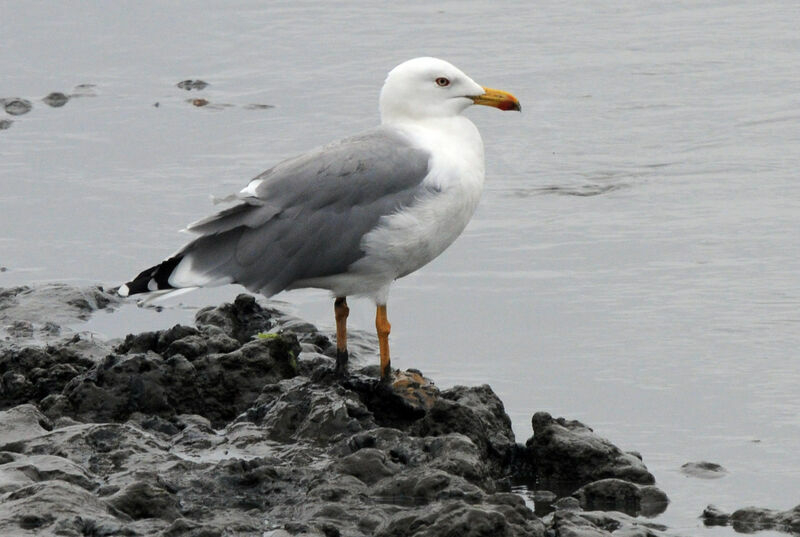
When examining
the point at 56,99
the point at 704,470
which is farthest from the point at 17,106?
the point at 704,470

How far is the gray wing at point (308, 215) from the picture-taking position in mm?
7820

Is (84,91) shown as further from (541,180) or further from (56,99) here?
(541,180)

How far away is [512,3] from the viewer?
56.1ft

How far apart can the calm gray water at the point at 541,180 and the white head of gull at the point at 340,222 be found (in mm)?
1040

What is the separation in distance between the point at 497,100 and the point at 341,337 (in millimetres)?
1665

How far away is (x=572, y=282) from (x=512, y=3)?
25.9ft

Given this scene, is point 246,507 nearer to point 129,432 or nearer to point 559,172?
point 129,432

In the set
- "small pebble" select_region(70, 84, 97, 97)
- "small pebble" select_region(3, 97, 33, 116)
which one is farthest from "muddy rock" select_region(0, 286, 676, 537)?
"small pebble" select_region(70, 84, 97, 97)

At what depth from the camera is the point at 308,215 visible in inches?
310

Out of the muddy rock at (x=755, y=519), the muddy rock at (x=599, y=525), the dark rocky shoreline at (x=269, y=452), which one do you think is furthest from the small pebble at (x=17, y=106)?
the muddy rock at (x=755, y=519)

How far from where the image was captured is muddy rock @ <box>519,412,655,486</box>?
7074 millimetres

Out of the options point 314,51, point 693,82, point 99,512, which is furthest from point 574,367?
point 314,51

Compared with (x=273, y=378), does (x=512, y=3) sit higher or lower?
higher

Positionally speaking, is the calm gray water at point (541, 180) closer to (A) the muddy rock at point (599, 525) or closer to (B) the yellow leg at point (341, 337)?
(A) the muddy rock at point (599, 525)
